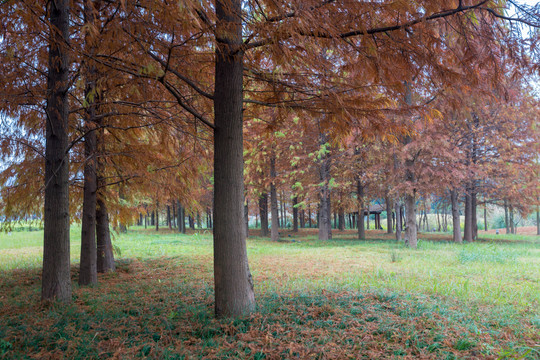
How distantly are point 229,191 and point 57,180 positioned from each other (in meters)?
2.82

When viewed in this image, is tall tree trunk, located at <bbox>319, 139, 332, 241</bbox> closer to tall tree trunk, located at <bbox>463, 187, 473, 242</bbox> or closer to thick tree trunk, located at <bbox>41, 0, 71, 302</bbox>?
tall tree trunk, located at <bbox>463, 187, 473, 242</bbox>

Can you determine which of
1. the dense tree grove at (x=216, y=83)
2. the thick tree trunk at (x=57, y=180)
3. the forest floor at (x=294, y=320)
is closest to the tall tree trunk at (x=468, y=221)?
the forest floor at (x=294, y=320)

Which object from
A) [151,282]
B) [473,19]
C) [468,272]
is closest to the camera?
[473,19]

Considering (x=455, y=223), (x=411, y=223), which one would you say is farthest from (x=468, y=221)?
(x=411, y=223)

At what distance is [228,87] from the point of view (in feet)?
14.3

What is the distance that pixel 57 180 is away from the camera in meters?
4.93

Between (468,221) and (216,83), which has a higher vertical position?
(216,83)

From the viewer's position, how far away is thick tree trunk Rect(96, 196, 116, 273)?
7.63 meters

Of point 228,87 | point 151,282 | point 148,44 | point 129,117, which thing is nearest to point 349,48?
point 228,87

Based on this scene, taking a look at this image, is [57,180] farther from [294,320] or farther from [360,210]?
[360,210]

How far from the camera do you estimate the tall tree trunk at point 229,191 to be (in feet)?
13.7

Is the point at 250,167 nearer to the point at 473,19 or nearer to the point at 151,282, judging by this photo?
the point at 151,282

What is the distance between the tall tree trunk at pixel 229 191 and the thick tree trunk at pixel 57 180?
98.9 inches

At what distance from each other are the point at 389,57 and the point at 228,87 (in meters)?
2.18
